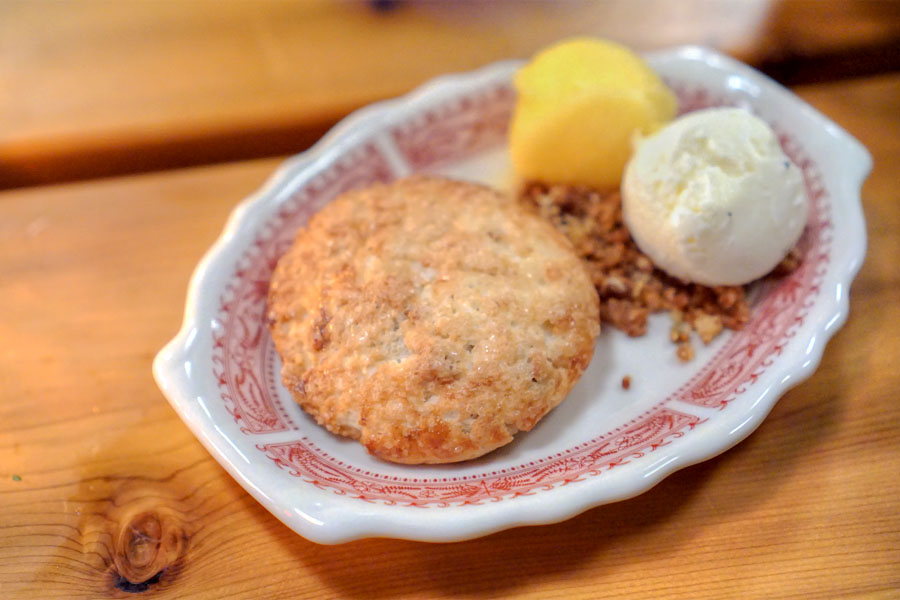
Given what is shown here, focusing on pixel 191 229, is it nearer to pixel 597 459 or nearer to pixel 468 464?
pixel 468 464

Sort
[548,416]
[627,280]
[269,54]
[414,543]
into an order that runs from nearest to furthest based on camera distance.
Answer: [414,543] < [548,416] < [627,280] < [269,54]

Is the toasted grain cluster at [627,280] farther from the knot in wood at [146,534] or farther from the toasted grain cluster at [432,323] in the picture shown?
the knot in wood at [146,534]

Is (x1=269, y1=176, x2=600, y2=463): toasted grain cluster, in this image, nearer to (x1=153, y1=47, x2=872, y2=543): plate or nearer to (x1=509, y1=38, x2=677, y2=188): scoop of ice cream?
(x1=153, y1=47, x2=872, y2=543): plate

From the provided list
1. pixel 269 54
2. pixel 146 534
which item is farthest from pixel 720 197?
pixel 269 54

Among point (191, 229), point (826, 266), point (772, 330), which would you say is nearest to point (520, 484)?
point (772, 330)

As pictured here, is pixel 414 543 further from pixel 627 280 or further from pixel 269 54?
pixel 269 54

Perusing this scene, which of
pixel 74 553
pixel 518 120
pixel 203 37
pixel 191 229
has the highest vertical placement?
pixel 518 120

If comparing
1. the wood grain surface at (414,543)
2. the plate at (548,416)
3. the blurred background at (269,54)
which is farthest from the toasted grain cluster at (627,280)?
the blurred background at (269,54)
